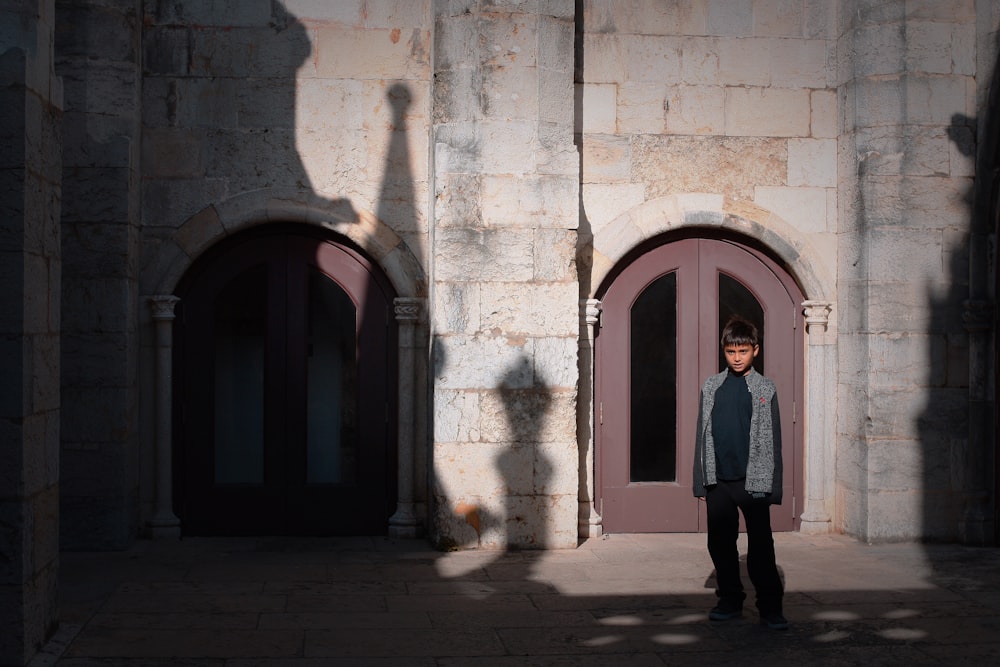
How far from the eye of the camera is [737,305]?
7.66 m

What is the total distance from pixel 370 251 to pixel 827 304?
293cm

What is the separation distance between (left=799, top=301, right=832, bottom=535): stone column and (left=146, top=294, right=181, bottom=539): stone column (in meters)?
4.00

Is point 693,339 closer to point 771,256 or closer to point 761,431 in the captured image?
point 771,256

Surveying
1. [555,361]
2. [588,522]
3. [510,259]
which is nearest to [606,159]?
[510,259]

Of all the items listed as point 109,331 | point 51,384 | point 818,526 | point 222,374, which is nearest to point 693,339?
point 818,526

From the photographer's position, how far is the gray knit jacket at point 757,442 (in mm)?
5141

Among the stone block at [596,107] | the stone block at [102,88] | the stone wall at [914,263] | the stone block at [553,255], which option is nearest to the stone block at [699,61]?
the stone block at [596,107]

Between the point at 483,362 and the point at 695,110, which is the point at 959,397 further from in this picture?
the point at 483,362

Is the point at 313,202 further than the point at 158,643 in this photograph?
Yes

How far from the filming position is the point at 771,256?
7648 mm

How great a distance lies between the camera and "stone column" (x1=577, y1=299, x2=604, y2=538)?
24.4 ft

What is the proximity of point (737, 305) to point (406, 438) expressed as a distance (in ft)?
7.59

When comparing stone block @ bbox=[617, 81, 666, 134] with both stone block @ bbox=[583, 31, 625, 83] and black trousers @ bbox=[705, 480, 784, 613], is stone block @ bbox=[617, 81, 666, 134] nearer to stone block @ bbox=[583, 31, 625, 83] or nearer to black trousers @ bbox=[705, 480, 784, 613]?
stone block @ bbox=[583, 31, 625, 83]

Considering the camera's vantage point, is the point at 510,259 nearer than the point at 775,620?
No
